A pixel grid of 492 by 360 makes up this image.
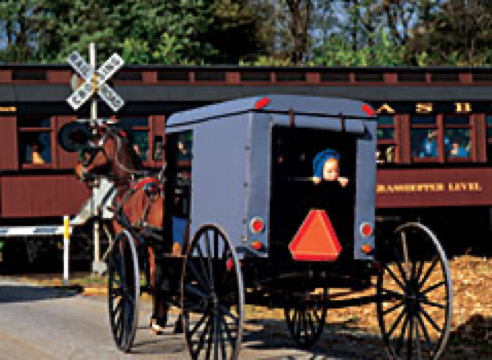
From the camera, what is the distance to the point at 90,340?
1088 centimetres

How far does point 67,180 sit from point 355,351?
10417 millimetres

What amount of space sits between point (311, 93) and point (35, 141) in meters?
5.95

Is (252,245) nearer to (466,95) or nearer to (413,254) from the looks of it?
(413,254)

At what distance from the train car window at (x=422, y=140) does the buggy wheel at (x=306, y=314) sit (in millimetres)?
9795

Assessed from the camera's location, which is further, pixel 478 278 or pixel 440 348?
pixel 478 278

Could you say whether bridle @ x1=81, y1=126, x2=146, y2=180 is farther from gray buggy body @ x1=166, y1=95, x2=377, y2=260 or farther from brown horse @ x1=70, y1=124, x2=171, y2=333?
gray buggy body @ x1=166, y1=95, x2=377, y2=260

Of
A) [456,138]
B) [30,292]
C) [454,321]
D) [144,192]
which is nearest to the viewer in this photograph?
[144,192]

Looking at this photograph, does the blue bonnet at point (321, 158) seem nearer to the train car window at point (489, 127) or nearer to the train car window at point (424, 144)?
the train car window at point (424, 144)

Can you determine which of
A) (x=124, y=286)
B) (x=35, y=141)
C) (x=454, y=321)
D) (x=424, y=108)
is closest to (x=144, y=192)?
(x=124, y=286)

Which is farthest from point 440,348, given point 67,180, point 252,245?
point 67,180

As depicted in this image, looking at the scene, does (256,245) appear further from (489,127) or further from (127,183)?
(489,127)

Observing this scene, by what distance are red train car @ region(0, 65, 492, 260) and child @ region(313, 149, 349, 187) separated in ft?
37.6

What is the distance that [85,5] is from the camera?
145ft

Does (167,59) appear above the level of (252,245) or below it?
above
